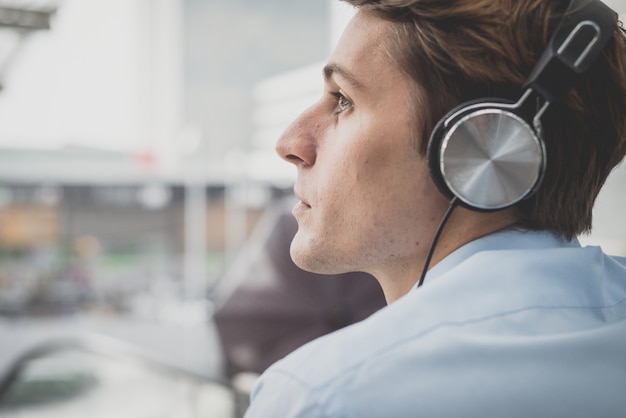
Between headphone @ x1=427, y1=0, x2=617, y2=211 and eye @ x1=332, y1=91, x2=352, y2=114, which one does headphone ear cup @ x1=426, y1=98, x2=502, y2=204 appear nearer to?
headphone @ x1=427, y1=0, x2=617, y2=211

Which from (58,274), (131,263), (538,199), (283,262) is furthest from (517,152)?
(131,263)

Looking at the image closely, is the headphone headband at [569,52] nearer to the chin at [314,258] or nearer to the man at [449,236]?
the man at [449,236]

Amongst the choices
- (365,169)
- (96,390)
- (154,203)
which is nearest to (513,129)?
(365,169)

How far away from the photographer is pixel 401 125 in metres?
0.58

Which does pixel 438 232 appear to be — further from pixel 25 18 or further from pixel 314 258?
pixel 25 18

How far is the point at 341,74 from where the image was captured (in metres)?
0.62

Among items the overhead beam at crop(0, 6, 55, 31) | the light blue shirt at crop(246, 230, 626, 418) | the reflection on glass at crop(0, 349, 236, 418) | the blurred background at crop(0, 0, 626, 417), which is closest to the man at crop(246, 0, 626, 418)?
the light blue shirt at crop(246, 230, 626, 418)

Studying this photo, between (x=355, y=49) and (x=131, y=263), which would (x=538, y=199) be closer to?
(x=355, y=49)

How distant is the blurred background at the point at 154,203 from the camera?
2.18 m

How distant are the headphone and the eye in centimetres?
12

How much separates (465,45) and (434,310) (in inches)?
9.3

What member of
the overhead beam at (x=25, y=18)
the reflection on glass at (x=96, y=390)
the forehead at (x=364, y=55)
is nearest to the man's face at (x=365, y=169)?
the forehead at (x=364, y=55)

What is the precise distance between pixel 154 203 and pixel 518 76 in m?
10.6

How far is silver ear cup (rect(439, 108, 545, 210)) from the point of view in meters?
0.52
